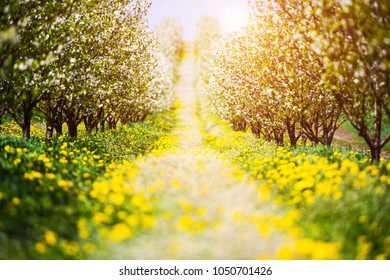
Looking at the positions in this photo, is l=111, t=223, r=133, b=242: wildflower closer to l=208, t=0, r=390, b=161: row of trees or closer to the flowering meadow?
the flowering meadow

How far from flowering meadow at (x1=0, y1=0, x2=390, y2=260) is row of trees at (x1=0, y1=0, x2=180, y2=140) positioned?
0.21ft

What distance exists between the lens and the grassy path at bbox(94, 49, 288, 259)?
5492 millimetres

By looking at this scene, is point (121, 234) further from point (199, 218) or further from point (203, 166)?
point (203, 166)

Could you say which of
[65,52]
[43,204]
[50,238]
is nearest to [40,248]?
[50,238]

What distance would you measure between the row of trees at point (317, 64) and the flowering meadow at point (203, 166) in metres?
0.06

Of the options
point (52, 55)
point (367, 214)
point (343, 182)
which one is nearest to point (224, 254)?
point (367, 214)

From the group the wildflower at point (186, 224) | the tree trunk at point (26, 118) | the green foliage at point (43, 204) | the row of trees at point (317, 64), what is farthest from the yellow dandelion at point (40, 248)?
the tree trunk at point (26, 118)

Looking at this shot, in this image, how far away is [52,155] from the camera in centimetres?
1029

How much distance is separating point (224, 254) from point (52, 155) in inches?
268

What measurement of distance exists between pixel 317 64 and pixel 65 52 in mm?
9324

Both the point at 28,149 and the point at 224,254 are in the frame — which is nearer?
the point at 224,254

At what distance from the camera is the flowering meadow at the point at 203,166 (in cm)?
583

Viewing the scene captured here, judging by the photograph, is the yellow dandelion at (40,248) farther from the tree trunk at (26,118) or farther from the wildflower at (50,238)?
the tree trunk at (26,118)
